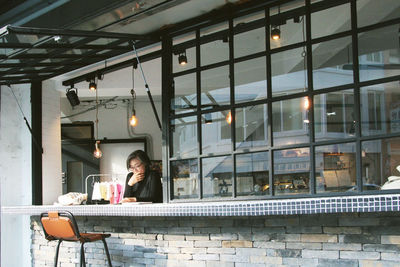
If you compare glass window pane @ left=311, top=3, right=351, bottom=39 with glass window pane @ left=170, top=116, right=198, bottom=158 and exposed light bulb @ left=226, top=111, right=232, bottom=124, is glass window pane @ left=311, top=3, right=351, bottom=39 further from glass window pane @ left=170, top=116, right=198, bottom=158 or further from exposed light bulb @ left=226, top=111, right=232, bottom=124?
glass window pane @ left=170, top=116, right=198, bottom=158

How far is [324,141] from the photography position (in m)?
4.62

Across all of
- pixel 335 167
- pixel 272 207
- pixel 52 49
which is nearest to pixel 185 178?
pixel 335 167

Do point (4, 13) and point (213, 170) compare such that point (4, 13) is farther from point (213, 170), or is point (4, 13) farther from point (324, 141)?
point (324, 141)

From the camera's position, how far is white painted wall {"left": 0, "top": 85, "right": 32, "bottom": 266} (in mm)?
7430

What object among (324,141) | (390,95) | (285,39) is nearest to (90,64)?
(285,39)

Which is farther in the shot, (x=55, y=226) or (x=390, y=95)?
(x=55, y=226)

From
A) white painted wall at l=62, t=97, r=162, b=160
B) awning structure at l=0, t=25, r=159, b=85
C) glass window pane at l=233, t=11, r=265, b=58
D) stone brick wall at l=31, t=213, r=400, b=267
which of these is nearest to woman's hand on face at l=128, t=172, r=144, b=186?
stone brick wall at l=31, t=213, r=400, b=267

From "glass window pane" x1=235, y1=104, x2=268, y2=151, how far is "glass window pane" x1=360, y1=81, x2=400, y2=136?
94 cm

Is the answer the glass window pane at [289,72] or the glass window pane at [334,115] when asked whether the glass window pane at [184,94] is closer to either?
the glass window pane at [289,72]

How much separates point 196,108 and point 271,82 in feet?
3.03

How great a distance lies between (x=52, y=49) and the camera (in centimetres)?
593

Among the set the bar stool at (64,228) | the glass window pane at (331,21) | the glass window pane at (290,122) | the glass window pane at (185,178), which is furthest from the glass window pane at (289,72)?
the bar stool at (64,228)

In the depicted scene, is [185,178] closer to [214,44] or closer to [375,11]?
[214,44]

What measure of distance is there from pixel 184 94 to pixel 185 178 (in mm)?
851
